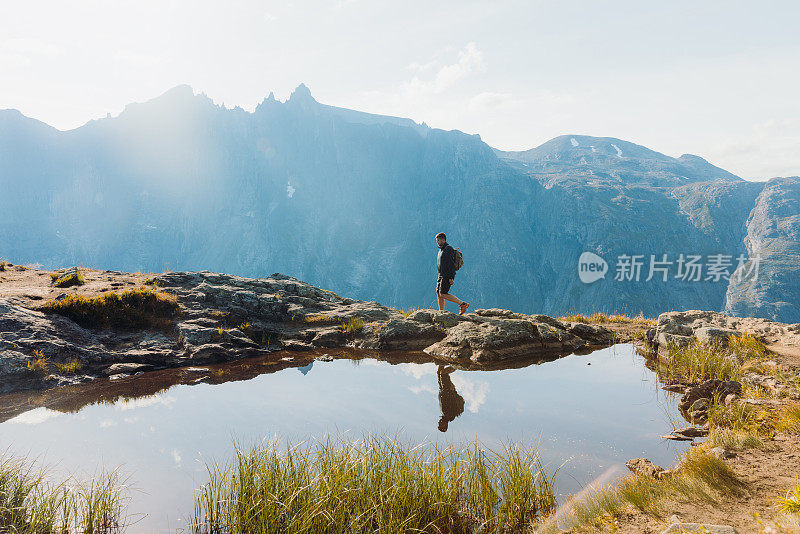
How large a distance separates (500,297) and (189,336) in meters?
174

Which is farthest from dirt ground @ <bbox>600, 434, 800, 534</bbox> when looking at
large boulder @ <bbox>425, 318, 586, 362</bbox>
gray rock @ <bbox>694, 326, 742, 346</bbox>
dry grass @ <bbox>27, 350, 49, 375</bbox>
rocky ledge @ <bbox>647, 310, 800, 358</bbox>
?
dry grass @ <bbox>27, 350, 49, 375</bbox>

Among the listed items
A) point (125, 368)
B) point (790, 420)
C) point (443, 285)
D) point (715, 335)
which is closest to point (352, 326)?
point (443, 285)

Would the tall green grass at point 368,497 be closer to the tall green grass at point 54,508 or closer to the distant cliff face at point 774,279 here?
the tall green grass at point 54,508

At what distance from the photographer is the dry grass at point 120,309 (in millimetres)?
13094

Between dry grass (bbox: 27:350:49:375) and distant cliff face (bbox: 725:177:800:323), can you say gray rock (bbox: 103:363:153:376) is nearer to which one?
dry grass (bbox: 27:350:49:375)

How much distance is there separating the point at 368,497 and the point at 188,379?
7790 mm

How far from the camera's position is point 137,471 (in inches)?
223

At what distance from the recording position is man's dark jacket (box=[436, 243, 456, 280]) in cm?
1636

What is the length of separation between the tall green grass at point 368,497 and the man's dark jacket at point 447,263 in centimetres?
1129

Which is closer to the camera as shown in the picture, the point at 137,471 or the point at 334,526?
the point at 334,526

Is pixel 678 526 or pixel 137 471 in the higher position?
pixel 678 526

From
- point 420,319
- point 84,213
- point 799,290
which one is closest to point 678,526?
point 420,319

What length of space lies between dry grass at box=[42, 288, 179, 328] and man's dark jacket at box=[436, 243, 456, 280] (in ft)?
32.9

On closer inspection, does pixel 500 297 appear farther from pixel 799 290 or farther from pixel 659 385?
pixel 659 385
